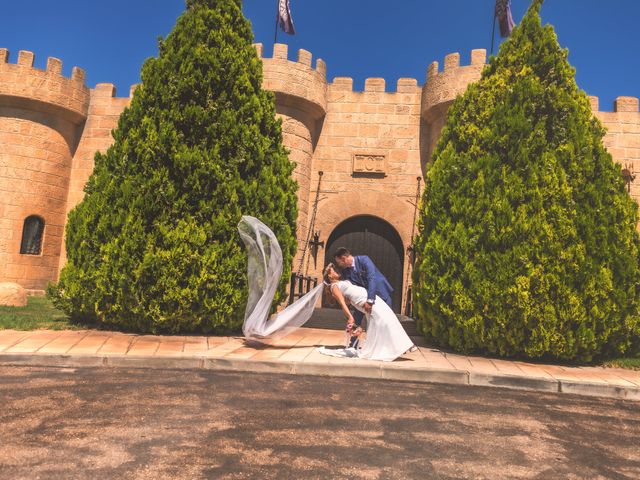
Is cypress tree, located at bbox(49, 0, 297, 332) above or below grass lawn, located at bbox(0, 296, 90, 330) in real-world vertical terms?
above

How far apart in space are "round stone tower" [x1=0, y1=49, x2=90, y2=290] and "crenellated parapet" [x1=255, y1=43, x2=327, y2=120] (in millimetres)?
5849

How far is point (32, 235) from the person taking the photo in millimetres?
15617

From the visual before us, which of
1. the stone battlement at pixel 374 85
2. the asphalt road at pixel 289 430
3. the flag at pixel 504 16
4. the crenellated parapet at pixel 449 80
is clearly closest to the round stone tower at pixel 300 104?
the stone battlement at pixel 374 85

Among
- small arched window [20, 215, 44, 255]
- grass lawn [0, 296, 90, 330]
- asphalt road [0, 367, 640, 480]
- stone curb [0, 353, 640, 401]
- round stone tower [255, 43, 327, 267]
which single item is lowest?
asphalt road [0, 367, 640, 480]

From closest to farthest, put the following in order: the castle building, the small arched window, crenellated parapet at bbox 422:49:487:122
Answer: crenellated parapet at bbox 422:49:487:122, the castle building, the small arched window

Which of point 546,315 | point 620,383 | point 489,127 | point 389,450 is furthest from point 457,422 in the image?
point 489,127

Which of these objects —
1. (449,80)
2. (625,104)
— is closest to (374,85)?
(449,80)

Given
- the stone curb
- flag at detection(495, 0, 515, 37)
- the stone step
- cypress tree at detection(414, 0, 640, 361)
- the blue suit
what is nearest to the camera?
the stone curb

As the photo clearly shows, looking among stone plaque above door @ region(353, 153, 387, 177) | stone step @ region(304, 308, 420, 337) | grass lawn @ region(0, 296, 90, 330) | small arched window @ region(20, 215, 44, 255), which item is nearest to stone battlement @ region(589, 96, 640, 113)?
stone plaque above door @ region(353, 153, 387, 177)

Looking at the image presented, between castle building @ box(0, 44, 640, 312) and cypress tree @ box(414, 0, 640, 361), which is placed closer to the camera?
cypress tree @ box(414, 0, 640, 361)

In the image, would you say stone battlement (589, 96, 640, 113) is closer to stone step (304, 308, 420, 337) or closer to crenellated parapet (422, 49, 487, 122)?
crenellated parapet (422, 49, 487, 122)

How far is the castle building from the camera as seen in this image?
14.3 meters

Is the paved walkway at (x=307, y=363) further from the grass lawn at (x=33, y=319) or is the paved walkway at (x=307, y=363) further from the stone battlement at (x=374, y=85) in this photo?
the stone battlement at (x=374, y=85)

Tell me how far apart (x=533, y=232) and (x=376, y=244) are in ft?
23.9
